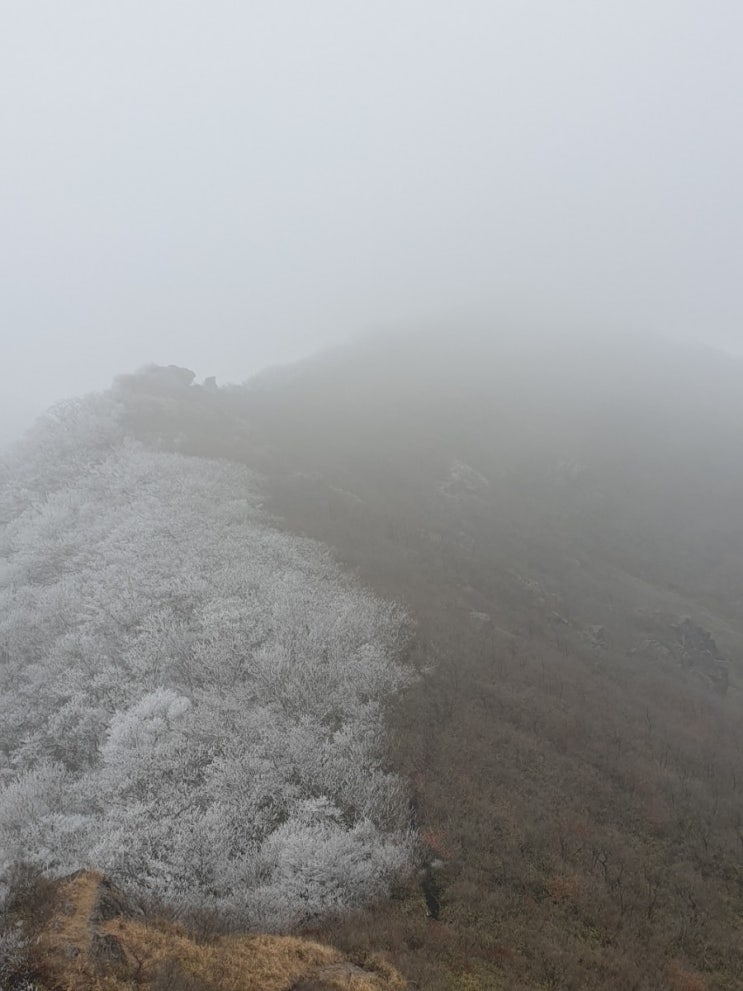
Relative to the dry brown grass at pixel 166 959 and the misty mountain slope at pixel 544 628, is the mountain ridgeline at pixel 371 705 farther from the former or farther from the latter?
the dry brown grass at pixel 166 959

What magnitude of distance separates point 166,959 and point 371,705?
344 inches

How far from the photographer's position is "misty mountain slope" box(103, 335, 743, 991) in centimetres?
1122

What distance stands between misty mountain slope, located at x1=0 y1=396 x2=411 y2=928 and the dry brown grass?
1469mm

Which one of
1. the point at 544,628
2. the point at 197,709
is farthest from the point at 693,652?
the point at 197,709

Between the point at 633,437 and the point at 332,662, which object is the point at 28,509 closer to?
the point at 332,662

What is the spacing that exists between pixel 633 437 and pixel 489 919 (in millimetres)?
55525

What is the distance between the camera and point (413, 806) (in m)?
13.8

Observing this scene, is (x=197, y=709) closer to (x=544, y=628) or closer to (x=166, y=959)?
(x=166, y=959)

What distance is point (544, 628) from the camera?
26.7m

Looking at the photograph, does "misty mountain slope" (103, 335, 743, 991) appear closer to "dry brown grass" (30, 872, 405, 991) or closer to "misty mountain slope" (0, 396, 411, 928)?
"dry brown grass" (30, 872, 405, 991)

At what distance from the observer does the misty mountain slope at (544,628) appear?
36.8ft

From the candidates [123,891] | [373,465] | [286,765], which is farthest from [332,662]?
[373,465]

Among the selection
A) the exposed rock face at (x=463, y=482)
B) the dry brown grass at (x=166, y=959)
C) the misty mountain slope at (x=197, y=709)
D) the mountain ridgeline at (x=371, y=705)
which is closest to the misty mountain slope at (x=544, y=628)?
the mountain ridgeline at (x=371, y=705)

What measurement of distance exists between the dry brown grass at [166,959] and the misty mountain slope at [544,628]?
3.19 ft
